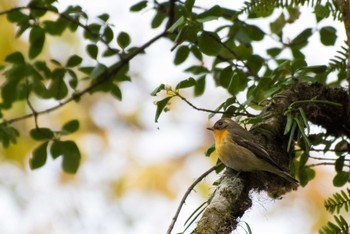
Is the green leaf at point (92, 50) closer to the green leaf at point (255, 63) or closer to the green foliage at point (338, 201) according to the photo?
the green leaf at point (255, 63)

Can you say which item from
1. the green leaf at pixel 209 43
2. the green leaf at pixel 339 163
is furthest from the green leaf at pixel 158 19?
the green leaf at pixel 339 163

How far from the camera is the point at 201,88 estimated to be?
394 cm

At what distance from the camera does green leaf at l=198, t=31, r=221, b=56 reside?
10.0 ft

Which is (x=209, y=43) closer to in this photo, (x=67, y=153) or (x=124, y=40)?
(x=124, y=40)

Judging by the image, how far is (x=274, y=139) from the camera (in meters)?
2.87

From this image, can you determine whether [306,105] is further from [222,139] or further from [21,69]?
[21,69]

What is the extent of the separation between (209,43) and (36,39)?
1304 millimetres

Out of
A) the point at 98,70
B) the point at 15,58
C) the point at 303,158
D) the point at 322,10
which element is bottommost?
the point at 15,58

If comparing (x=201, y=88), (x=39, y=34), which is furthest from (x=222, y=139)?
(x=39, y=34)

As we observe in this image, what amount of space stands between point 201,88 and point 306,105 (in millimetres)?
1072

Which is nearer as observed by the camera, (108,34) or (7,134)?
(108,34)

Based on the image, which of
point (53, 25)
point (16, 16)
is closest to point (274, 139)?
point (53, 25)

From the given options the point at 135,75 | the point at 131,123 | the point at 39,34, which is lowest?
the point at 131,123

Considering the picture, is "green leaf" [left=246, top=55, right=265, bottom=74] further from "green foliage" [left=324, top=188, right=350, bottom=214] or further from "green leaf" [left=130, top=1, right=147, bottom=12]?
"green foliage" [left=324, top=188, right=350, bottom=214]
